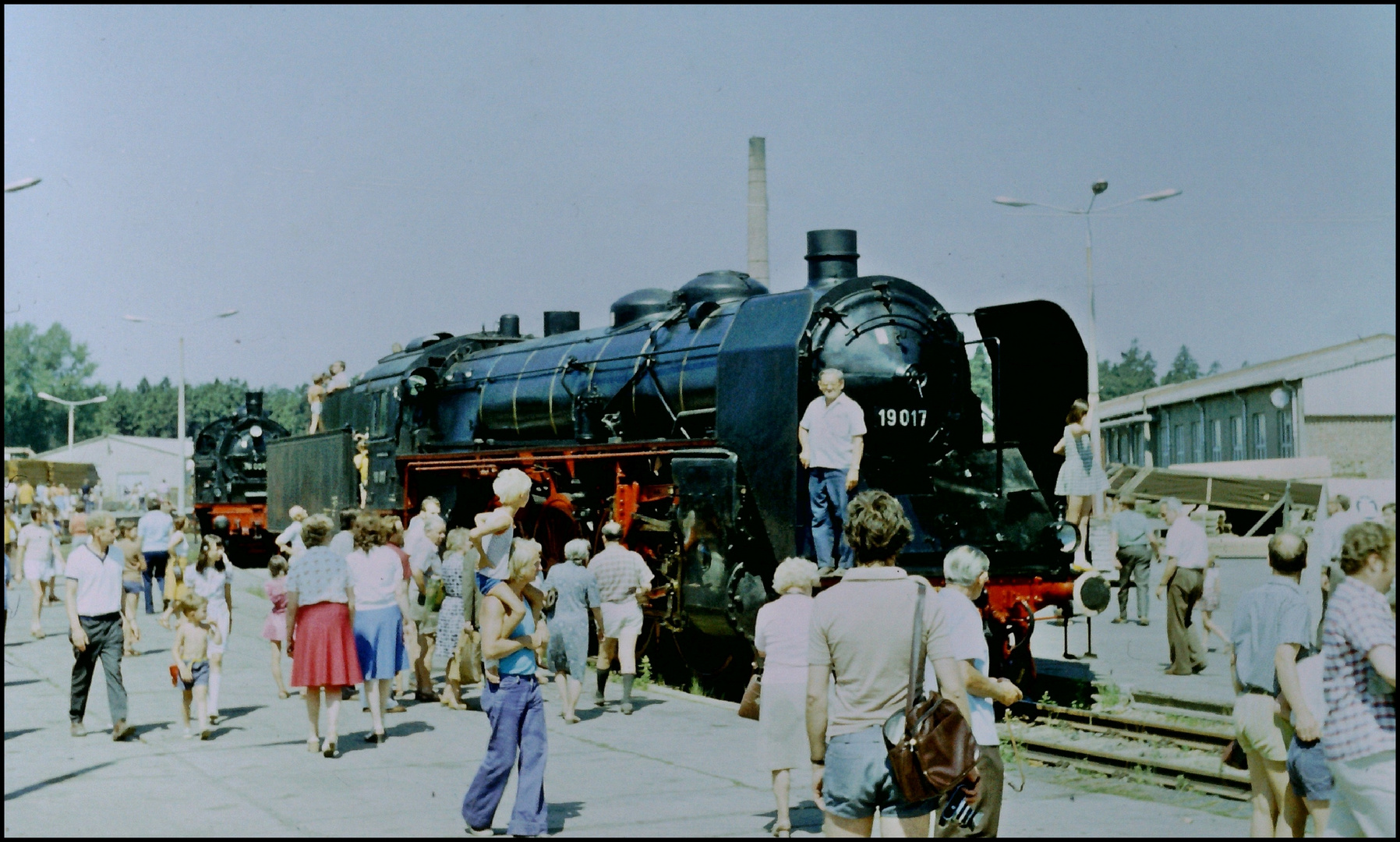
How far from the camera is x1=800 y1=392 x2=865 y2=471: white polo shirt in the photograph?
11.1 meters

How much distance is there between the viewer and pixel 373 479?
63.2 ft

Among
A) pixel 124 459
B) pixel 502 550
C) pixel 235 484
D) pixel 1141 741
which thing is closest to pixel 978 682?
pixel 502 550

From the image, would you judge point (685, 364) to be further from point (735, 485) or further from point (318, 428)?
point (318, 428)

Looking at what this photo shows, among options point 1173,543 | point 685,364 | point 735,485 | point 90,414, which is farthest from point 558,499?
point 90,414

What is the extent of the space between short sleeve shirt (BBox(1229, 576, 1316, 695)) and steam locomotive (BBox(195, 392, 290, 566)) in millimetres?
26229

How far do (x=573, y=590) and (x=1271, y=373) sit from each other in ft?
62.1

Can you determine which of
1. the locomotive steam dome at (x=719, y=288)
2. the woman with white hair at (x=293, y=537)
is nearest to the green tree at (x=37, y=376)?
the woman with white hair at (x=293, y=537)

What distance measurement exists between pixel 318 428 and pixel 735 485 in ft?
43.3

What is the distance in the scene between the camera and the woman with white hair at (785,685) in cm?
749

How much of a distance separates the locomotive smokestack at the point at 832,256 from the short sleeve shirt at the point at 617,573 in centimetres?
284

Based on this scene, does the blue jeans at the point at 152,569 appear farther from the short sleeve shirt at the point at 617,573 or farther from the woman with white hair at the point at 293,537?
the short sleeve shirt at the point at 617,573

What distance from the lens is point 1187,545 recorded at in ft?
46.6

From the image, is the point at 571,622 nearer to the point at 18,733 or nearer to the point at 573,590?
the point at 573,590

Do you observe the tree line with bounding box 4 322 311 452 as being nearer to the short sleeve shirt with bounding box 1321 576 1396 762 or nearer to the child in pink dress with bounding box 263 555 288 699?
the child in pink dress with bounding box 263 555 288 699
